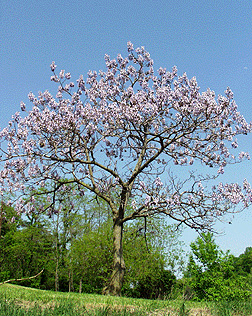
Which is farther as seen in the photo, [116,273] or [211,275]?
[211,275]

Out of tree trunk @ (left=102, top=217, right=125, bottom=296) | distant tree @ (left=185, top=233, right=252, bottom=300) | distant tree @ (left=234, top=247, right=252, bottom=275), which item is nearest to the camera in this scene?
tree trunk @ (left=102, top=217, right=125, bottom=296)

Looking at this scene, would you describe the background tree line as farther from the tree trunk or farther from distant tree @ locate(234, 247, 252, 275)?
distant tree @ locate(234, 247, 252, 275)

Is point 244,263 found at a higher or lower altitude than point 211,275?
higher

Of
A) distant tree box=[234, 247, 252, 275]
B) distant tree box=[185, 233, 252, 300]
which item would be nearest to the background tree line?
distant tree box=[185, 233, 252, 300]

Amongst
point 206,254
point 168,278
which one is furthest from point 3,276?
point 206,254

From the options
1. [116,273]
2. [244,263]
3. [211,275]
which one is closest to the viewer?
[116,273]

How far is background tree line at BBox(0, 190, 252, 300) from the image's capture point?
64.3ft

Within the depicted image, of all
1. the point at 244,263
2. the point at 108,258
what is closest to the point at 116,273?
the point at 108,258

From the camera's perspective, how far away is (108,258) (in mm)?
21703

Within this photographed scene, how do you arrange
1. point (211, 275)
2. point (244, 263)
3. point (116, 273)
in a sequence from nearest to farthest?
point (116, 273) → point (211, 275) → point (244, 263)

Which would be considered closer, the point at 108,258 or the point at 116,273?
the point at 116,273

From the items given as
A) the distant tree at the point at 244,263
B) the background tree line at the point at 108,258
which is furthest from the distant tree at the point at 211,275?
the distant tree at the point at 244,263

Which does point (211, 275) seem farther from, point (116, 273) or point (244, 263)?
point (244, 263)

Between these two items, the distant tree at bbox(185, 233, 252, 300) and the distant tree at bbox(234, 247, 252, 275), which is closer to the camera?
the distant tree at bbox(185, 233, 252, 300)
